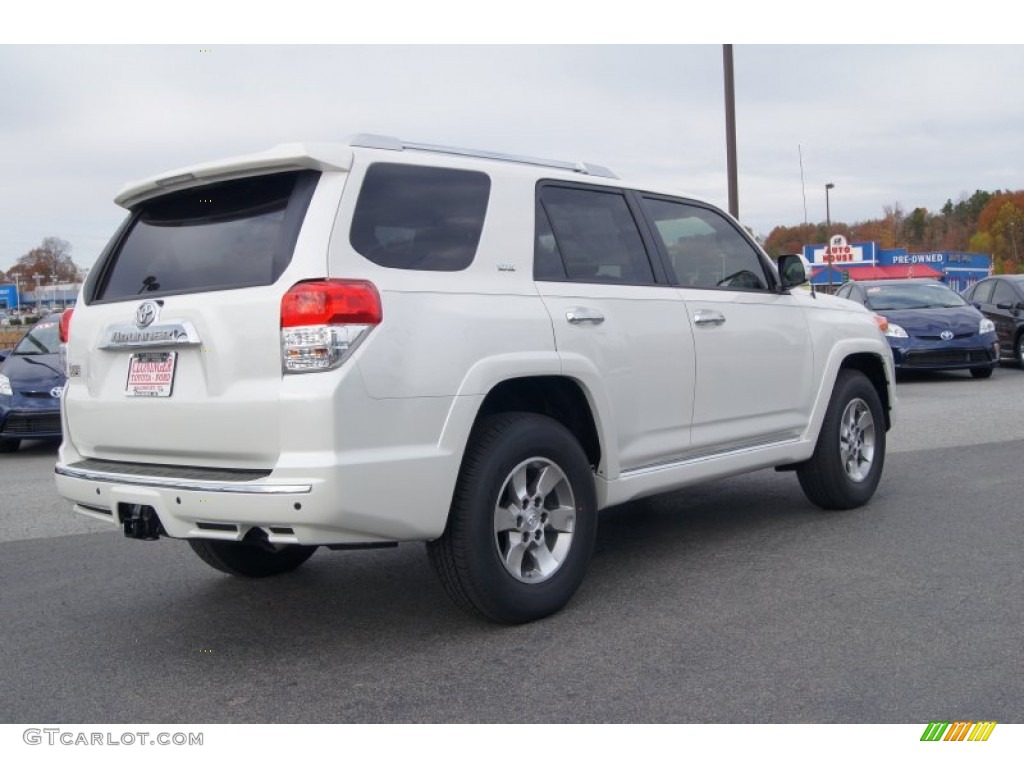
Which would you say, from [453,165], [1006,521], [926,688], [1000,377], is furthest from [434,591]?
[1000,377]

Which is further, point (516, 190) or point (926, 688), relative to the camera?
point (516, 190)

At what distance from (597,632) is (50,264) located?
329 ft

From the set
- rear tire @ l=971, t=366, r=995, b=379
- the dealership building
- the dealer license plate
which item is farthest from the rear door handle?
the dealership building

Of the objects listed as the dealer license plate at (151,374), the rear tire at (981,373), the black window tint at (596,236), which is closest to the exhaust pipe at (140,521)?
the dealer license plate at (151,374)

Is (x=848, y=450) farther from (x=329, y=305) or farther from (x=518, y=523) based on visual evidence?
(x=329, y=305)

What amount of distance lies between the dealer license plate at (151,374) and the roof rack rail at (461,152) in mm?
1085

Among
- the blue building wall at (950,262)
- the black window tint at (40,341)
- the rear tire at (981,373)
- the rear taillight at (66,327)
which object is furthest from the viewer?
the blue building wall at (950,262)

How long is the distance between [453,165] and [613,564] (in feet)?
7.20

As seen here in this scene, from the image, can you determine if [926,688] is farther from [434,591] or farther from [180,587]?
[180,587]

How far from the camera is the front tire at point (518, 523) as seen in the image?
3922 mm

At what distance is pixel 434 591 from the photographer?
488cm
